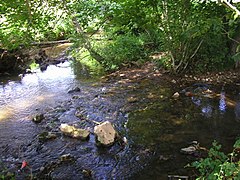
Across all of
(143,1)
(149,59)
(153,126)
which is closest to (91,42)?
(149,59)

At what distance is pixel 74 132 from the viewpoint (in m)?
5.06

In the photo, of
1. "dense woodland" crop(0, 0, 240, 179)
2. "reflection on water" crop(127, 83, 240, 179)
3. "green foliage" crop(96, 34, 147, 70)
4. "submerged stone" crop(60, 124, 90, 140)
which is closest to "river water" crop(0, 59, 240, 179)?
"reflection on water" crop(127, 83, 240, 179)

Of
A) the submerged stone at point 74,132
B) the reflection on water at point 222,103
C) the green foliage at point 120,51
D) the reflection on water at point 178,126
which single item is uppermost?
the green foliage at point 120,51

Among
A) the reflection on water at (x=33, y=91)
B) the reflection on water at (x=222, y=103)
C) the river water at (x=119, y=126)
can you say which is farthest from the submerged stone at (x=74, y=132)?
the reflection on water at (x=222, y=103)

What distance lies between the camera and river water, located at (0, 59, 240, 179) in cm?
404

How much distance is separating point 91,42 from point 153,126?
19.6 feet

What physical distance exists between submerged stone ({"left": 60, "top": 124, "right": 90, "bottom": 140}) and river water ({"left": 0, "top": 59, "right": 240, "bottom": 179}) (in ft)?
0.43

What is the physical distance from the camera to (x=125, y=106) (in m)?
6.38

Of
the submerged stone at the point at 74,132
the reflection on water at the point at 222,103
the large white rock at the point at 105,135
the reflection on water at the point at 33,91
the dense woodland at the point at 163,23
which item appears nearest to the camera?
the large white rock at the point at 105,135

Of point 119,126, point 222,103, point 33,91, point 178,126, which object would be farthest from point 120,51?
point 178,126

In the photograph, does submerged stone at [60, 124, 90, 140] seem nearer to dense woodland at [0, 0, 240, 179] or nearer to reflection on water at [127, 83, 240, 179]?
reflection on water at [127, 83, 240, 179]

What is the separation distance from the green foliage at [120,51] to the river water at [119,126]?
1.82 meters

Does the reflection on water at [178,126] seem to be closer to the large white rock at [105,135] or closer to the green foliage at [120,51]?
the large white rock at [105,135]

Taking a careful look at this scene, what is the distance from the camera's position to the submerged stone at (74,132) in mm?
4944
